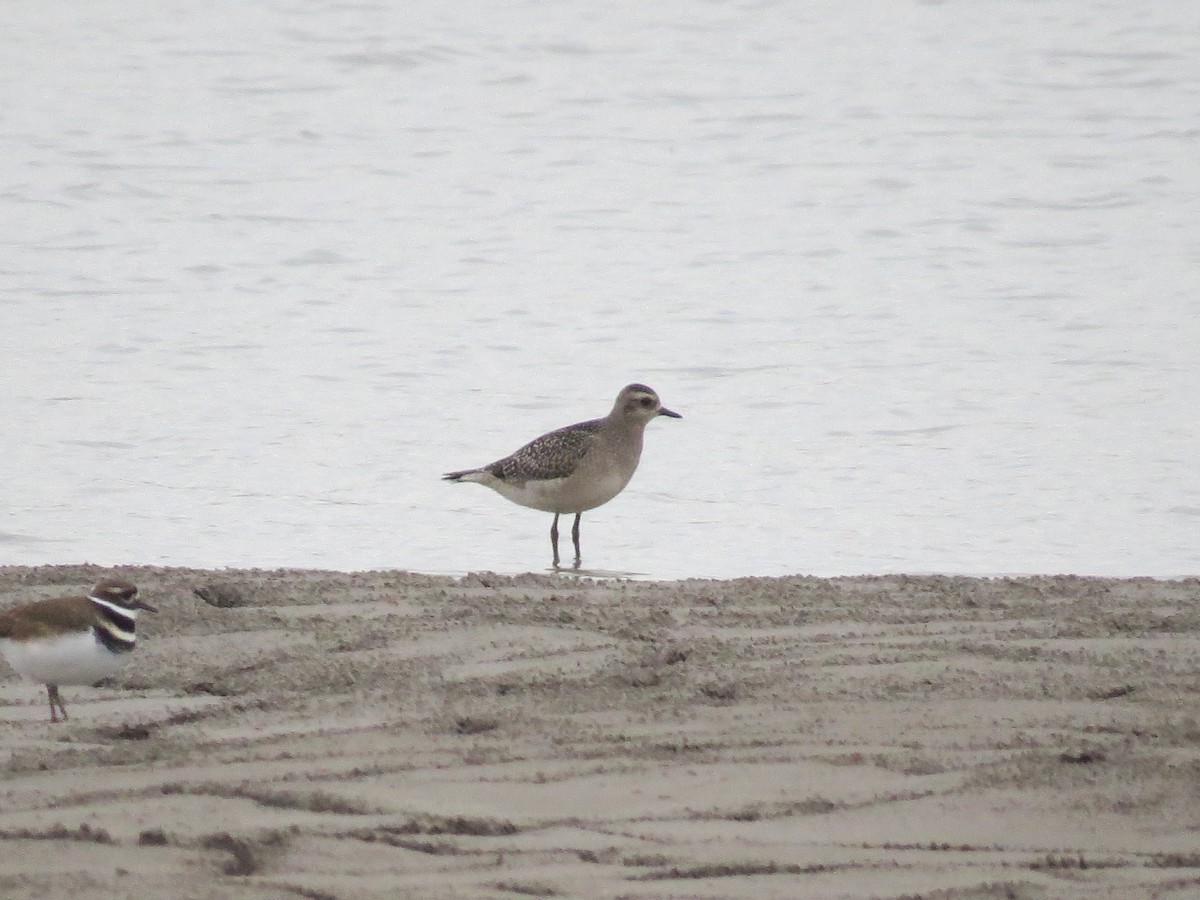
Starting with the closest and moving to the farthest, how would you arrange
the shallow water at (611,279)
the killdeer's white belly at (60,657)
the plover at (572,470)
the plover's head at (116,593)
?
→ the killdeer's white belly at (60,657) < the plover's head at (116,593) < the plover at (572,470) < the shallow water at (611,279)

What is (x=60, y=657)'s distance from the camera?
5574mm

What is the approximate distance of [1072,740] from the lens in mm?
5492

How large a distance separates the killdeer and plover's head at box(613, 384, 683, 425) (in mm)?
4669

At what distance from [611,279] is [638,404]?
17.2ft

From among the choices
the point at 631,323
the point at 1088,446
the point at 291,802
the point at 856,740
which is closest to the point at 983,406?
the point at 1088,446

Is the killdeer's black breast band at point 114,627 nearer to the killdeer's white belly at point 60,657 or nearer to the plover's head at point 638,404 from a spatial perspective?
the killdeer's white belly at point 60,657

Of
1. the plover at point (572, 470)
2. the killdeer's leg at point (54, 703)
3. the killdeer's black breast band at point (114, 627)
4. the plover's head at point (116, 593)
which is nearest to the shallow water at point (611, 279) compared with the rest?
the plover at point (572, 470)

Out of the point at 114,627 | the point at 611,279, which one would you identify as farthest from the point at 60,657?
the point at 611,279

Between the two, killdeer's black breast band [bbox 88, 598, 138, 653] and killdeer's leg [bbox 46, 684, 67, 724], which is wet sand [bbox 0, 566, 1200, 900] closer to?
→ killdeer's leg [bbox 46, 684, 67, 724]

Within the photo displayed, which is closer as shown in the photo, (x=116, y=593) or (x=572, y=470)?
(x=116, y=593)

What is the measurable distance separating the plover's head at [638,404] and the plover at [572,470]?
0.02 meters

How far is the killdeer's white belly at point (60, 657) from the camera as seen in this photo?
5.58 m

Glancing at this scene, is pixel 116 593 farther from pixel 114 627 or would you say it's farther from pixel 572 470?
pixel 572 470

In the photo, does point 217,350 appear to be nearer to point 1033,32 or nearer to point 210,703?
point 210,703
